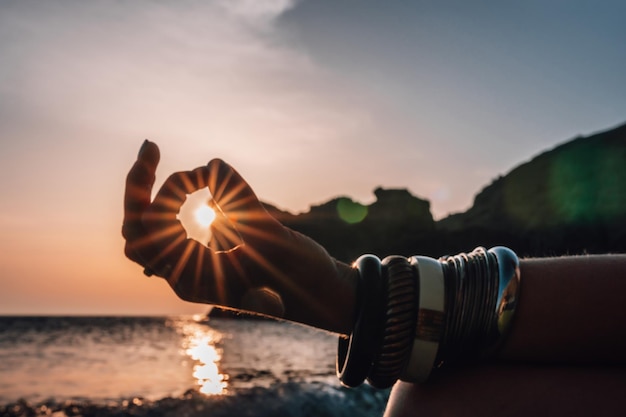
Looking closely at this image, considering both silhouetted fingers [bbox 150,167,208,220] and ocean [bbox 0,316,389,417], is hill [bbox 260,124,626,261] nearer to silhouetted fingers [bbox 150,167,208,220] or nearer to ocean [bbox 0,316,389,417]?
ocean [bbox 0,316,389,417]

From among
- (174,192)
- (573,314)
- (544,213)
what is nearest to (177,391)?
(174,192)

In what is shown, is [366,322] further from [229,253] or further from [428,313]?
[229,253]

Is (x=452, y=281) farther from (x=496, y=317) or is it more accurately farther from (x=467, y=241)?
(x=467, y=241)

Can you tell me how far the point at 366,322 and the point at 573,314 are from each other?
0.47 meters

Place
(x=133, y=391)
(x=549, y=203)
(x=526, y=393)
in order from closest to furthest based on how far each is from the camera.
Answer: (x=526, y=393) → (x=133, y=391) → (x=549, y=203)

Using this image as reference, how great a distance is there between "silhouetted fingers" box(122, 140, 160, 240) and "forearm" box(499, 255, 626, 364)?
910 millimetres

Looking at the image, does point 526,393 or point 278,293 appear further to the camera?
point 278,293

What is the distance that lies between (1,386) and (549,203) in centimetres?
6034

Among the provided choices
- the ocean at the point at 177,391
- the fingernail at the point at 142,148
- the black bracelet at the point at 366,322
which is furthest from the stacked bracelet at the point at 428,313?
the ocean at the point at 177,391

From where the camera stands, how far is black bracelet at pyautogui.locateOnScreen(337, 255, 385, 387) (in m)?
1.33

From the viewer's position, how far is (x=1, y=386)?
12.0 meters

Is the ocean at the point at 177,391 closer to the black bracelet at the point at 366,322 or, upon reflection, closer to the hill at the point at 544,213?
the black bracelet at the point at 366,322

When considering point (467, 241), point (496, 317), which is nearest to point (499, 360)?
point (496, 317)

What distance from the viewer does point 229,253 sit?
4.10 feet
